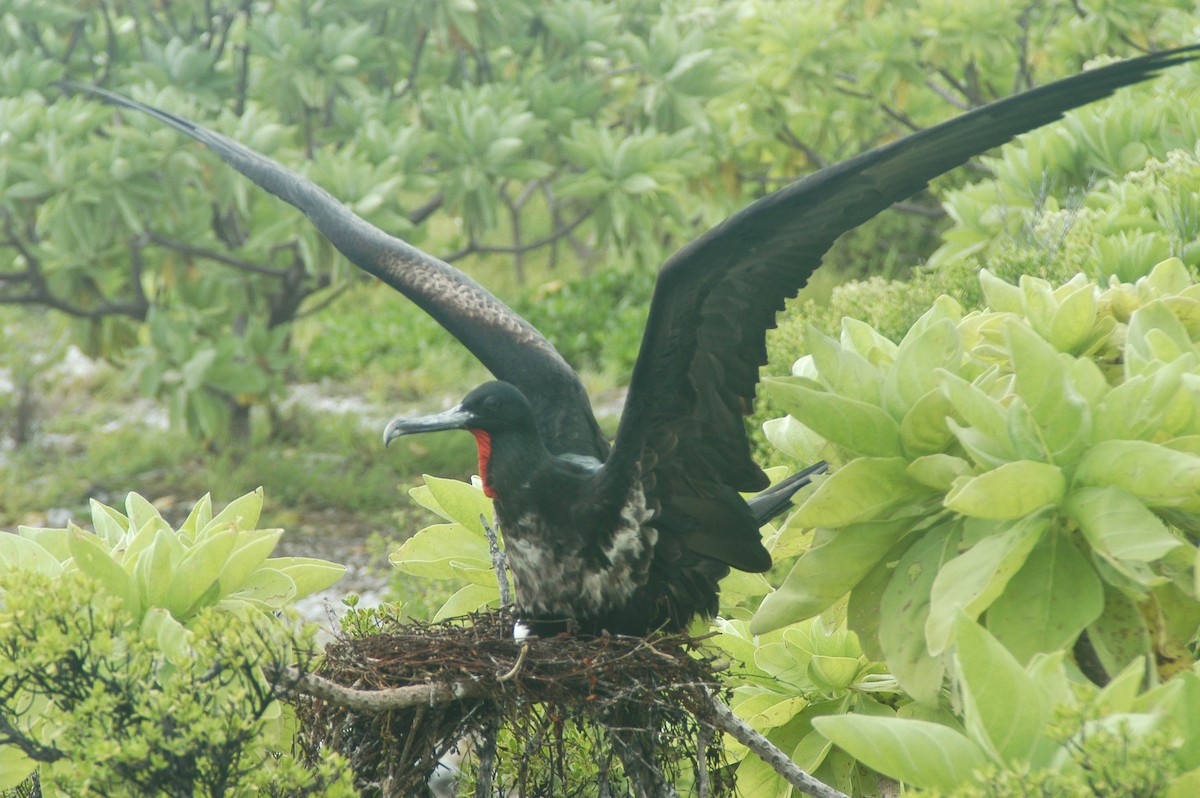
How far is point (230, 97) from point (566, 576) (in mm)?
4732

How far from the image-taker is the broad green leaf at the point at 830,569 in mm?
1480

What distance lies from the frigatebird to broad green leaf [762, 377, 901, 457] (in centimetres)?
40

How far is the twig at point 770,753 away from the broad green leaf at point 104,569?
0.72m

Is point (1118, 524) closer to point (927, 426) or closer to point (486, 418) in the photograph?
point (927, 426)

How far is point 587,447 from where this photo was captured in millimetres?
2631

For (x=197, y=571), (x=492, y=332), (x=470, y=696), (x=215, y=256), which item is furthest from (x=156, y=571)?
(x=215, y=256)

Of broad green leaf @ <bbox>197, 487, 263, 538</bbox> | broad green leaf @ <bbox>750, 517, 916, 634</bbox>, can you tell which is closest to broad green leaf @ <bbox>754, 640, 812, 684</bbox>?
broad green leaf @ <bbox>750, 517, 916, 634</bbox>

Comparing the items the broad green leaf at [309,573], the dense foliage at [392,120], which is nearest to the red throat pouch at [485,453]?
the broad green leaf at [309,573]

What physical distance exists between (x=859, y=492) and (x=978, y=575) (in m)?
0.19

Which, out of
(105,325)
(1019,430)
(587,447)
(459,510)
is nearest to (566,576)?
(459,510)

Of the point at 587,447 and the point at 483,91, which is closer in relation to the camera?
the point at 587,447

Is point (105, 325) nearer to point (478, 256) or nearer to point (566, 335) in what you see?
point (566, 335)

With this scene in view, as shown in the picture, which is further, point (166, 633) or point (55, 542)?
point (55, 542)

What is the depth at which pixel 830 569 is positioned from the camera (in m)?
1.48
